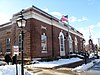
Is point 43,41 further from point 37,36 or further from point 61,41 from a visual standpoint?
point 61,41

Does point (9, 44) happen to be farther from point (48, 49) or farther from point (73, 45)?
point (73, 45)

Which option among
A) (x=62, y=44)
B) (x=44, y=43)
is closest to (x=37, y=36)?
(x=44, y=43)

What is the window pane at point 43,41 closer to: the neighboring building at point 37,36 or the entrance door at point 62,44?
the neighboring building at point 37,36

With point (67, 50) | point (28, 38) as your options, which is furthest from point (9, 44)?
point (67, 50)

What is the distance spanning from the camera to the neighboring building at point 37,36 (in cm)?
2422

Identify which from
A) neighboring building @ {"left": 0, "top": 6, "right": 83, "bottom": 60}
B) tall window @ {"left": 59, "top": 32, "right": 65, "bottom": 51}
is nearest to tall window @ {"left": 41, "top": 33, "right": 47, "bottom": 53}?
neighboring building @ {"left": 0, "top": 6, "right": 83, "bottom": 60}

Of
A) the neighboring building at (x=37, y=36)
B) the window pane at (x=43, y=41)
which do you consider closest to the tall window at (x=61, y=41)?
the neighboring building at (x=37, y=36)

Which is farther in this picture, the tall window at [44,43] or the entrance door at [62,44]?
the entrance door at [62,44]

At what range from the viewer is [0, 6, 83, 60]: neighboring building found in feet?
79.5

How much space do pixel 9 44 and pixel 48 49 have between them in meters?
6.42

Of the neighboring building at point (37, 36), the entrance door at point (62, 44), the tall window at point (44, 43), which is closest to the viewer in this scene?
the neighboring building at point (37, 36)

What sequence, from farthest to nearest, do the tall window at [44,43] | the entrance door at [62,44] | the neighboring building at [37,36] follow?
the entrance door at [62,44], the tall window at [44,43], the neighboring building at [37,36]

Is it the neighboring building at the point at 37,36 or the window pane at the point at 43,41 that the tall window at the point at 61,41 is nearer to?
the neighboring building at the point at 37,36

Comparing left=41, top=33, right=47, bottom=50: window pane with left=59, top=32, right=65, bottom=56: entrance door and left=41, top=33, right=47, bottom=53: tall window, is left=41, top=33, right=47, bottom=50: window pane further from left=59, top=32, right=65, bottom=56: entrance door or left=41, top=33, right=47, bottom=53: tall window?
left=59, top=32, right=65, bottom=56: entrance door
